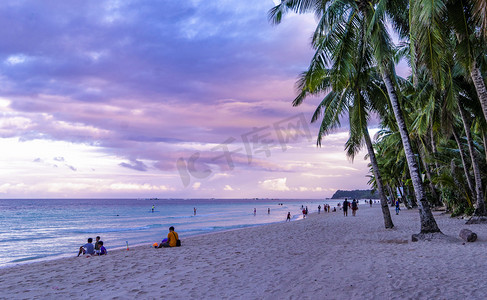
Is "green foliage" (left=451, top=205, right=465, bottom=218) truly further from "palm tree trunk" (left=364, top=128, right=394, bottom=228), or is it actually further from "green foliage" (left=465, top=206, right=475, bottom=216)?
"palm tree trunk" (left=364, top=128, right=394, bottom=228)

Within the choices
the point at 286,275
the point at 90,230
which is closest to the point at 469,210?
the point at 286,275

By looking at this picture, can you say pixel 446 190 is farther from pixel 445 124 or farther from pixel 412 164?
pixel 412 164

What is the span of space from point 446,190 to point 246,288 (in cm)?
2116

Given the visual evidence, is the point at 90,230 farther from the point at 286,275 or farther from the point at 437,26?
the point at 437,26

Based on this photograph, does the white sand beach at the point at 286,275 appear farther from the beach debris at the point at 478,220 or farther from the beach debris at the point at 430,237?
the beach debris at the point at 478,220

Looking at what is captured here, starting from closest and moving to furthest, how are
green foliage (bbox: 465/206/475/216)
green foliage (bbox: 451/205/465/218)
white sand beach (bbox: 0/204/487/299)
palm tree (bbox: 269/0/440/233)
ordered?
1. white sand beach (bbox: 0/204/487/299)
2. palm tree (bbox: 269/0/440/233)
3. green foliage (bbox: 465/206/475/216)
4. green foliage (bbox: 451/205/465/218)

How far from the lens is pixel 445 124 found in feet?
50.4

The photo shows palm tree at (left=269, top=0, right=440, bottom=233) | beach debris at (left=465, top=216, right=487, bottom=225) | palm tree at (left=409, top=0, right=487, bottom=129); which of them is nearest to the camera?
palm tree at (left=409, top=0, right=487, bottom=129)

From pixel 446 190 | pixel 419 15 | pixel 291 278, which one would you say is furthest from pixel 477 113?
pixel 291 278

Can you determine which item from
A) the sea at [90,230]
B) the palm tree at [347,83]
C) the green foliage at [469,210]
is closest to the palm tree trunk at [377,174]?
the palm tree at [347,83]

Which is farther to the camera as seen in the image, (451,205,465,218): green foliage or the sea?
(451,205,465,218): green foliage

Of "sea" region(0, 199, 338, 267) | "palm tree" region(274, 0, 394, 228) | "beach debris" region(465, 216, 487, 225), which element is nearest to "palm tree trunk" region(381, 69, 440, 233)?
"palm tree" region(274, 0, 394, 228)

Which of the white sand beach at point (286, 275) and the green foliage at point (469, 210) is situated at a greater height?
the green foliage at point (469, 210)

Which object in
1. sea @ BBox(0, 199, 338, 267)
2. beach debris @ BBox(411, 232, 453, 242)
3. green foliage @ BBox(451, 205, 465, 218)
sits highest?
green foliage @ BBox(451, 205, 465, 218)
